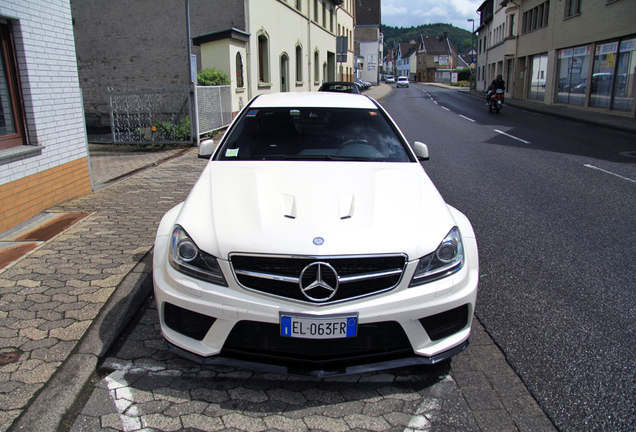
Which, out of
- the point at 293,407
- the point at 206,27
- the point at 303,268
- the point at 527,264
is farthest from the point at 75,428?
the point at 206,27

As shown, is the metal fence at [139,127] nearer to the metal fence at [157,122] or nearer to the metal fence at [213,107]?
the metal fence at [157,122]

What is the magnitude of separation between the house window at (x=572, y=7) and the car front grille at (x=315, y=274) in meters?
28.5

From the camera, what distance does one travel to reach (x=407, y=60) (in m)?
142

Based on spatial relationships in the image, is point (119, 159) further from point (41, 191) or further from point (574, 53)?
point (574, 53)

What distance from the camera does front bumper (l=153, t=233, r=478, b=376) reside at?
266cm

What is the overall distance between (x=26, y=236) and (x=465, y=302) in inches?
192

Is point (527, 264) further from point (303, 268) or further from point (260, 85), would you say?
point (260, 85)

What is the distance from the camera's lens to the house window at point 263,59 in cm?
2169

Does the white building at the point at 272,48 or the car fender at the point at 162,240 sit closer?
the car fender at the point at 162,240

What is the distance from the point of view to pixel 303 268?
105 inches

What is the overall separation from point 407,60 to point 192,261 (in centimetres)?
14843

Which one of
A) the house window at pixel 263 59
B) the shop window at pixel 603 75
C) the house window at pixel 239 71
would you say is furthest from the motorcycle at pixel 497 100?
the house window at pixel 239 71

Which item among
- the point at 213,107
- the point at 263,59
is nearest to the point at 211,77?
the point at 213,107

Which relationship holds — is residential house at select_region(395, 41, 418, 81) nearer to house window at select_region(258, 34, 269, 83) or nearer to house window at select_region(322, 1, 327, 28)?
house window at select_region(322, 1, 327, 28)
